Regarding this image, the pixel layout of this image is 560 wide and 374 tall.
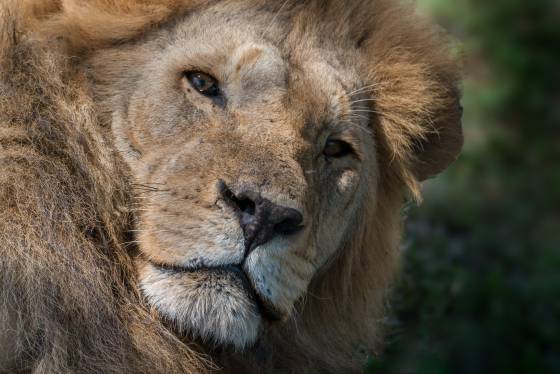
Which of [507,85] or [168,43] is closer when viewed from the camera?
[168,43]

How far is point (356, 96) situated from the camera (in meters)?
3.93

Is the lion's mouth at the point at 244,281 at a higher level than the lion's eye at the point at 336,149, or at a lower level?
lower

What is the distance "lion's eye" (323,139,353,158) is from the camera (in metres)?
3.81

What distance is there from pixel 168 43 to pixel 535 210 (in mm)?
5254

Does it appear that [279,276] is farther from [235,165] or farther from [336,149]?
[336,149]

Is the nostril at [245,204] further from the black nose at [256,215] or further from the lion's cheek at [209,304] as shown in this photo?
the lion's cheek at [209,304]

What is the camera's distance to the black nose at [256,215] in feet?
10.2

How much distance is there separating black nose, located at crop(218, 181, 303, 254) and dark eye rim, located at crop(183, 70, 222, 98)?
512 millimetres

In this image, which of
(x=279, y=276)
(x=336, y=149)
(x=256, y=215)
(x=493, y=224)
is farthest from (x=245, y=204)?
(x=493, y=224)

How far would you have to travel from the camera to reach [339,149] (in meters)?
3.86

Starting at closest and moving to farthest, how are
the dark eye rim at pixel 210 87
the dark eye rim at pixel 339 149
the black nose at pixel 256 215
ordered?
the black nose at pixel 256 215, the dark eye rim at pixel 210 87, the dark eye rim at pixel 339 149

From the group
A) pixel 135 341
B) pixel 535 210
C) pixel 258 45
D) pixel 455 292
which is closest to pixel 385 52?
pixel 258 45

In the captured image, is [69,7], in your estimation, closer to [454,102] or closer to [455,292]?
[454,102]

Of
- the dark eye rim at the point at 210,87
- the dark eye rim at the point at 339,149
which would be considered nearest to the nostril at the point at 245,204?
the dark eye rim at the point at 210,87
